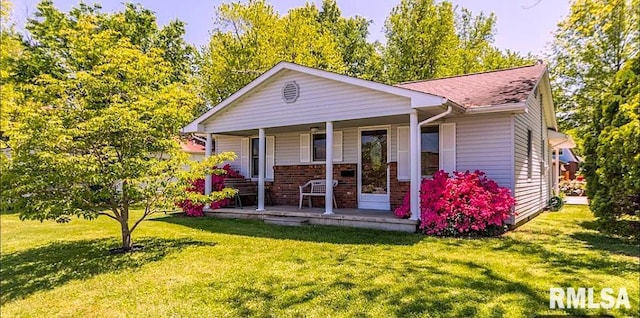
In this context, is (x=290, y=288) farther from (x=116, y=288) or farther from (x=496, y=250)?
(x=496, y=250)

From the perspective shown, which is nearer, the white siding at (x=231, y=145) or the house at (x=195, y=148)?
the white siding at (x=231, y=145)

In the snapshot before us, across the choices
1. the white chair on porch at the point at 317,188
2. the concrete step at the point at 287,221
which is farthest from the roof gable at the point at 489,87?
the concrete step at the point at 287,221

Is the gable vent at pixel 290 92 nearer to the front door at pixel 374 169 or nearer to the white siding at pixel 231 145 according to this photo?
the front door at pixel 374 169

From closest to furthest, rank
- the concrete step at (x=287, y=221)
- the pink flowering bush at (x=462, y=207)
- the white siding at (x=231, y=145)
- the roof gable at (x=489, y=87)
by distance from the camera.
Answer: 1. the pink flowering bush at (x=462, y=207)
2. the roof gable at (x=489, y=87)
3. the concrete step at (x=287, y=221)
4. the white siding at (x=231, y=145)

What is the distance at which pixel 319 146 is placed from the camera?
10.6m

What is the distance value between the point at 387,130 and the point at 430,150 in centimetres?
122

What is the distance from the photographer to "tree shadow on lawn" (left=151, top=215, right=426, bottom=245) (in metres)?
6.63

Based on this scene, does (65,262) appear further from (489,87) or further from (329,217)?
(489,87)

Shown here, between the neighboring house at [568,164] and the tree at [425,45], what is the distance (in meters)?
8.13

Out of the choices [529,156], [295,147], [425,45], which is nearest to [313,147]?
[295,147]

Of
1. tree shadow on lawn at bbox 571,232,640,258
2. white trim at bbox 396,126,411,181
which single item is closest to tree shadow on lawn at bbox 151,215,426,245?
white trim at bbox 396,126,411,181

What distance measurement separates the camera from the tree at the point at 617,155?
6.11 m

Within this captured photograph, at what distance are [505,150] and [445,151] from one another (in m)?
1.23

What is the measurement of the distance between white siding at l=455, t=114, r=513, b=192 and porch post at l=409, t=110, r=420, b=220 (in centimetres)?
155
